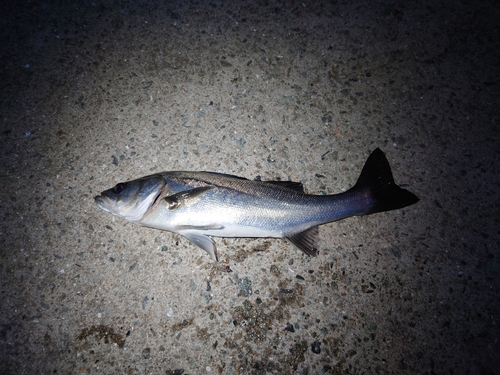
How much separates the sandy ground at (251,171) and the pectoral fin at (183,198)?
1.80 ft

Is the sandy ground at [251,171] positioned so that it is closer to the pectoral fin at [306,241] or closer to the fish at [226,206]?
the pectoral fin at [306,241]

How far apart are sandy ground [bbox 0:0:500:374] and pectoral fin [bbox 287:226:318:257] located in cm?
21

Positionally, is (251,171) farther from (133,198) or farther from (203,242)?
(133,198)

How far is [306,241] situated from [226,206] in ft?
2.88

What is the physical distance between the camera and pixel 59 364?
2.39 meters

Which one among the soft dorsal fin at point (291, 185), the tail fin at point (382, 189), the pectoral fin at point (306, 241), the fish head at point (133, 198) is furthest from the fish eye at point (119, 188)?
the tail fin at point (382, 189)

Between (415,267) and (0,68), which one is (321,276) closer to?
(415,267)

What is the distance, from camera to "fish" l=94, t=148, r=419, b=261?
237cm

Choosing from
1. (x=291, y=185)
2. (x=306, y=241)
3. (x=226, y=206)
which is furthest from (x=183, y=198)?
(x=306, y=241)

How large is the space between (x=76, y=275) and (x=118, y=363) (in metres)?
0.94

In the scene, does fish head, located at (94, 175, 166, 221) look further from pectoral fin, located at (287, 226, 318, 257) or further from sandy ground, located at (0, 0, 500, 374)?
pectoral fin, located at (287, 226, 318, 257)

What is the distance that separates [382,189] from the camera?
8.46 feet

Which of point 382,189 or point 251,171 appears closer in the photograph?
point 382,189

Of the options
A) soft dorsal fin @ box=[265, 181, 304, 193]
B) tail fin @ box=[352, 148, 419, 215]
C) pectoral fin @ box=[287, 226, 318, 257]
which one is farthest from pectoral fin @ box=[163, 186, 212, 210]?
tail fin @ box=[352, 148, 419, 215]
